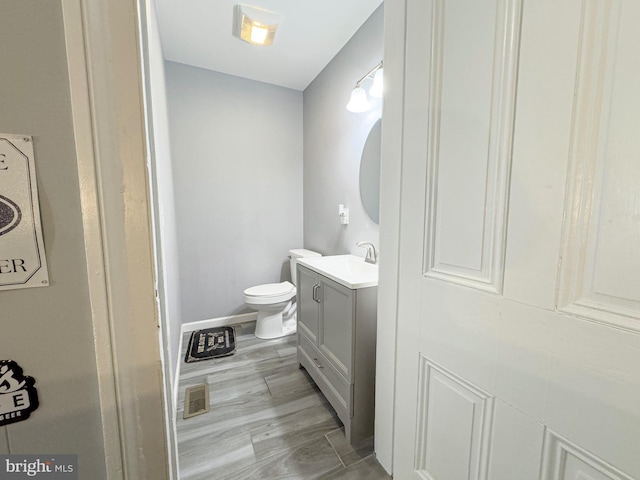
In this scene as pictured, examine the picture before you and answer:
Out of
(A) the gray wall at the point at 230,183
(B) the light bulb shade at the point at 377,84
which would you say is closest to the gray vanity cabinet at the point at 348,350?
(B) the light bulb shade at the point at 377,84

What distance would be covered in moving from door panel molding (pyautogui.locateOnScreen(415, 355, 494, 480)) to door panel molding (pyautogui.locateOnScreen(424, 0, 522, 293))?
0.33 m

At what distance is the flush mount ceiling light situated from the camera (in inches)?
64.9

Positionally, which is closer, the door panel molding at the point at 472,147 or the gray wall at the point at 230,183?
the door panel molding at the point at 472,147

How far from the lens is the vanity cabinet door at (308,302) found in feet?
5.21

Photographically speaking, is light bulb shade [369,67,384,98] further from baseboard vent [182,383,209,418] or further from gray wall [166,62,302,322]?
baseboard vent [182,383,209,418]

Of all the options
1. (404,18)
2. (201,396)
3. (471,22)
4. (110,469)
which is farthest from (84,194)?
(201,396)

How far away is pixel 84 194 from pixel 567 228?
902 mm

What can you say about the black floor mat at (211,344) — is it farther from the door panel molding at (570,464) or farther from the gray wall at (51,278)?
the door panel molding at (570,464)

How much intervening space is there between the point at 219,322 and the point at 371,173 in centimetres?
213

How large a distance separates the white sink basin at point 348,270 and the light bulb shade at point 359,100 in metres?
1.04

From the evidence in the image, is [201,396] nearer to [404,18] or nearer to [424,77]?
[424,77]

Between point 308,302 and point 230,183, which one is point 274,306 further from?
point 230,183

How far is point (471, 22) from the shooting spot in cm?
65

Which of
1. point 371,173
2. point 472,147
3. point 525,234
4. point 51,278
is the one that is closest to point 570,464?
point 525,234
